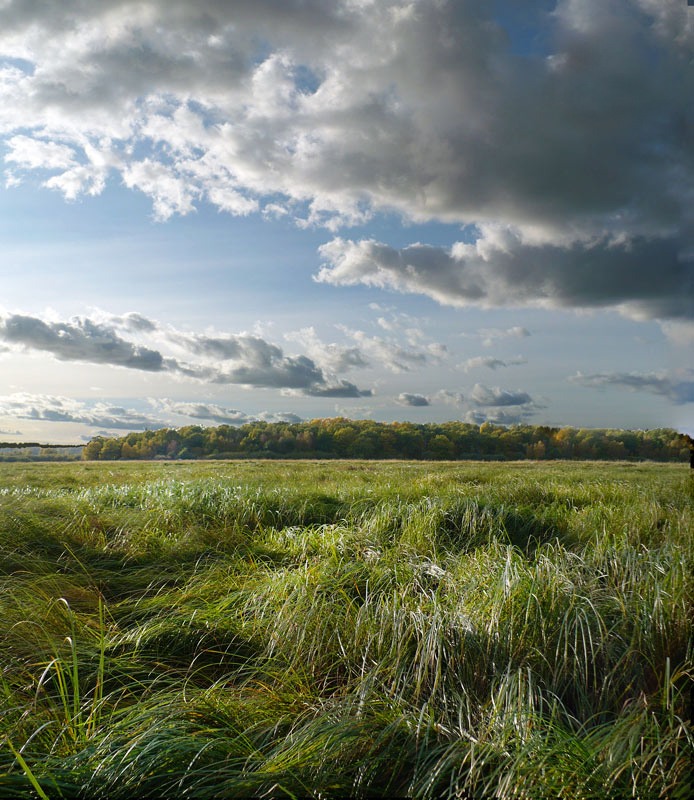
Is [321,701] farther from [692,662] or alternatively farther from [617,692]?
[692,662]

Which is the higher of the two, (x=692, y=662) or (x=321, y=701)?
(x=692, y=662)

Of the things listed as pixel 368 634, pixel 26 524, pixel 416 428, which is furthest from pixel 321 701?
pixel 416 428

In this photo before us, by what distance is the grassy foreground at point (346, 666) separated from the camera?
1832mm

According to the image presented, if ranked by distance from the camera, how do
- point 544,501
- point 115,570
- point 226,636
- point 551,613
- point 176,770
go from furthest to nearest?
point 544,501
point 115,570
point 226,636
point 551,613
point 176,770

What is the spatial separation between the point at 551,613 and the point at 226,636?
219 cm

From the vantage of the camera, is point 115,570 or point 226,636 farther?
point 115,570

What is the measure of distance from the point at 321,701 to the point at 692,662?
1965 mm

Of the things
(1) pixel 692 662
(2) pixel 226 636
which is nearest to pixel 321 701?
(2) pixel 226 636

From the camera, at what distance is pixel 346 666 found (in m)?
2.89

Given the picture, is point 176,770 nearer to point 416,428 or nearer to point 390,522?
point 390,522

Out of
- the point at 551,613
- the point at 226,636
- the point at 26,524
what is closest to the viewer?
the point at 551,613

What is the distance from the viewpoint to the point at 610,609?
314cm

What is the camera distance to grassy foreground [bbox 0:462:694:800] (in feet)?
6.01

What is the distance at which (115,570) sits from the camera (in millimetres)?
4898
